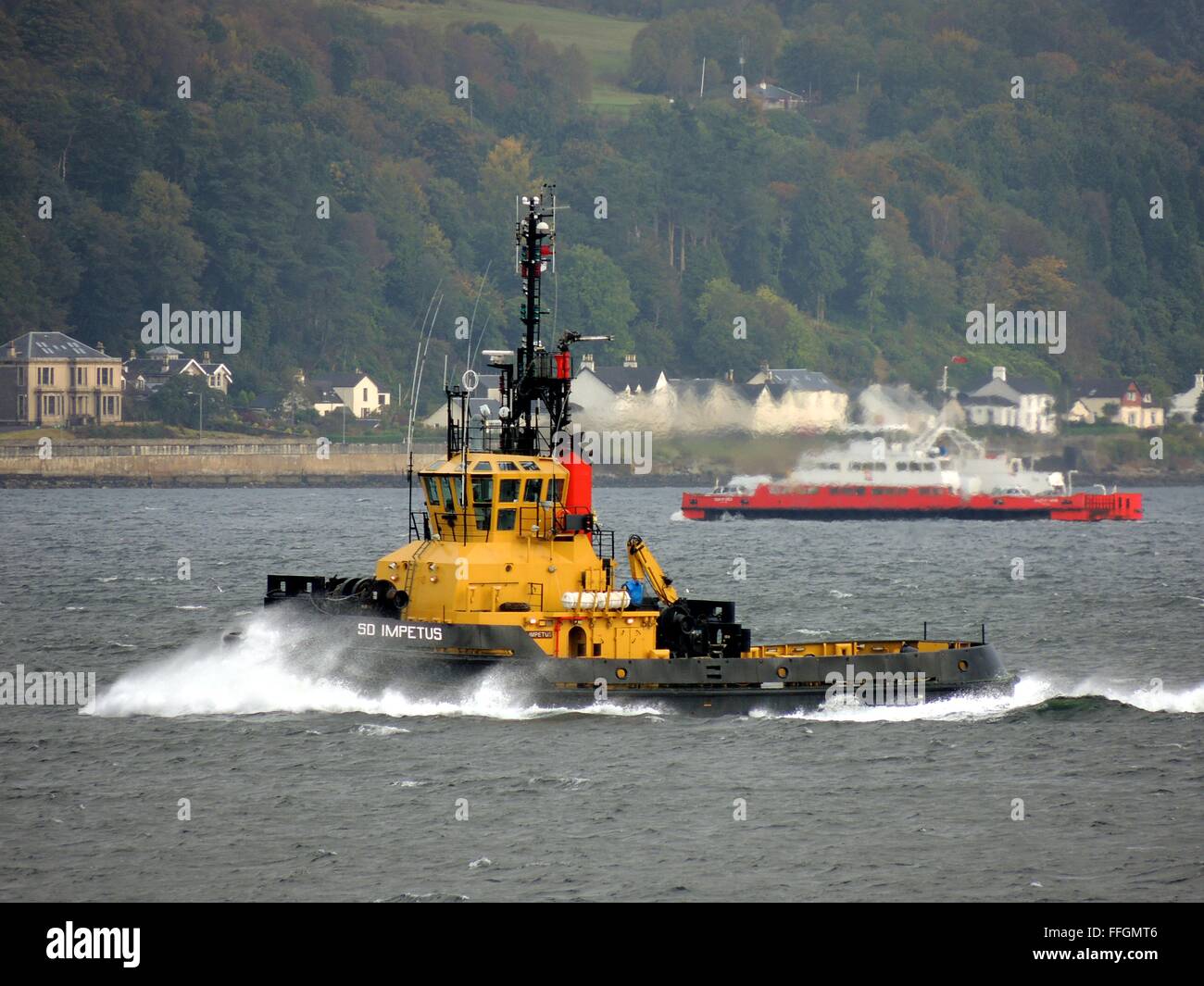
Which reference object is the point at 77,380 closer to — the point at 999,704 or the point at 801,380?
the point at 801,380

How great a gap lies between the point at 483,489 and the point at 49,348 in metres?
138

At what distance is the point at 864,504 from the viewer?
122000mm

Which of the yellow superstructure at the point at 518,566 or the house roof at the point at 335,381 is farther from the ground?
the house roof at the point at 335,381

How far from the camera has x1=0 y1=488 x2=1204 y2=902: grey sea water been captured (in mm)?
27328

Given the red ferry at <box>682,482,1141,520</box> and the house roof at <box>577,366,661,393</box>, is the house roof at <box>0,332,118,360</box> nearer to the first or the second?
the house roof at <box>577,366,661,393</box>

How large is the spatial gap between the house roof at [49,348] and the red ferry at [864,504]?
67.4 metres

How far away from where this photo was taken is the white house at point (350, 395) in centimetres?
17962

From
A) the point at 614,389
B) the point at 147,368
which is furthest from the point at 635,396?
the point at 147,368

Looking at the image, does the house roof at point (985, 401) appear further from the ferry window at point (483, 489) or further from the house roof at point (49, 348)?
the ferry window at point (483, 489)

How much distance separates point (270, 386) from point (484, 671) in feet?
484

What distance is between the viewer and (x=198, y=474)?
159 metres

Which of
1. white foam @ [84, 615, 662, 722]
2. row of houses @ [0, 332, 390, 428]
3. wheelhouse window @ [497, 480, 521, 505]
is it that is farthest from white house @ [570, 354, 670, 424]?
wheelhouse window @ [497, 480, 521, 505]

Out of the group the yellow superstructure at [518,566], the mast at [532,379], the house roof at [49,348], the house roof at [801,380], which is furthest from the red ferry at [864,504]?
the yellow superstructure at [518,566]

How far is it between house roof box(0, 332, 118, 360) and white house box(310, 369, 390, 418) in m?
19.2
